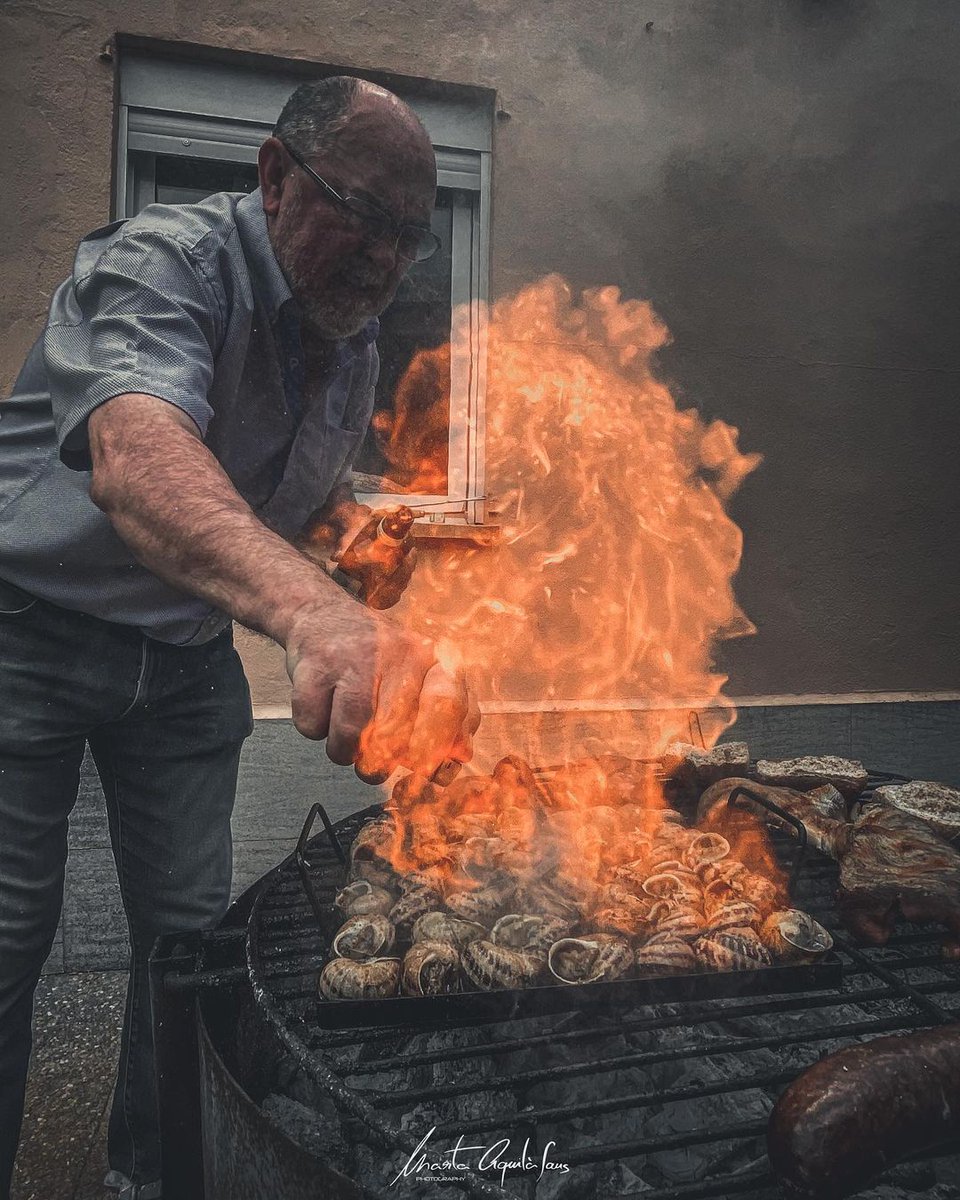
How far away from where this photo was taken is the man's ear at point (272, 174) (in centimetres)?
210

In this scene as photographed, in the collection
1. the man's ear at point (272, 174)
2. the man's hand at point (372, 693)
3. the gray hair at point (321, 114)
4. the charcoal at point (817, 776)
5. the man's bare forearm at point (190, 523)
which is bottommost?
the charcoal at point (817, 776)

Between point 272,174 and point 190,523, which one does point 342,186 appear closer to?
point 272,174

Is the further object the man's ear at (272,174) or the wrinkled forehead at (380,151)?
the man's ear at (272,174)

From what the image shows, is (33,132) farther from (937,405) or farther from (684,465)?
(937,405)

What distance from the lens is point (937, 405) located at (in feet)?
16.1

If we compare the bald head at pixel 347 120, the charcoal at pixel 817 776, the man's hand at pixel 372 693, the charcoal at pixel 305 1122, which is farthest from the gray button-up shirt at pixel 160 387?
the charcoal at pixel 817 776

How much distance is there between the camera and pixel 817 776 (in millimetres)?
2984

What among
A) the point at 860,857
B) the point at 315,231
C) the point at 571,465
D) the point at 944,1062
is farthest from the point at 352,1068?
the point at 571,465

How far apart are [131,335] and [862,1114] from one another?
199 centimetres

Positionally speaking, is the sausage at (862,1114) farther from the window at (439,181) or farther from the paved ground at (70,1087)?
the window at (439,181)

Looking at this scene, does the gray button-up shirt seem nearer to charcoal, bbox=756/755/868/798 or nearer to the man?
the man
